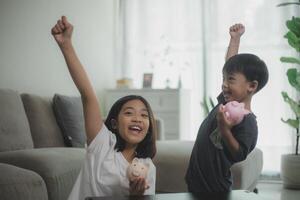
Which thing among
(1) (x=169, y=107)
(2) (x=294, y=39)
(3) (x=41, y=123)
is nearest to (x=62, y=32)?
(3) (x=41, y=123)

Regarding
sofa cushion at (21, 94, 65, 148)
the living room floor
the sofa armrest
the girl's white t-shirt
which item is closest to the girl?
the girl's white t-shirt

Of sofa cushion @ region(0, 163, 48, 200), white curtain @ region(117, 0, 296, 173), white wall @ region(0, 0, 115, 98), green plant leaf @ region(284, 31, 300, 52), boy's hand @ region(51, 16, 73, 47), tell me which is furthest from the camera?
white curtain @ region(117, 0, 296, 173)

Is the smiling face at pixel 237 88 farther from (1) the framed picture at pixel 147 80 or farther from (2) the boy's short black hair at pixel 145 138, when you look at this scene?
(1) the framed picture at pixel 147 80

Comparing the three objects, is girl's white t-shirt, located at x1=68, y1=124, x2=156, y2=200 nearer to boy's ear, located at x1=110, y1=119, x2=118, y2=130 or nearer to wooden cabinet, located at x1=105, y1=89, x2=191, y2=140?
boy's ear, located at x1=110, y1=119, x2=118, y2=130

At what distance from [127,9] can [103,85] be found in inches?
35.9

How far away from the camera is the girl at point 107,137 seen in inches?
45.9

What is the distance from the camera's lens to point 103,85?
476 centimetres

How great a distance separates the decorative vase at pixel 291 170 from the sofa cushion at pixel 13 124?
7.77ft

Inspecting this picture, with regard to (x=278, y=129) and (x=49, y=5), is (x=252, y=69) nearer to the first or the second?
(x=49, y=5)

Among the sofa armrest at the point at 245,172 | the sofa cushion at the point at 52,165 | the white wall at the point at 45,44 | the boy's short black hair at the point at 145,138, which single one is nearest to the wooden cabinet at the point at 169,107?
the white wall at the point at 45,44

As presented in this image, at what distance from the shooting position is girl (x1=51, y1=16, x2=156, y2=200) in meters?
1.17

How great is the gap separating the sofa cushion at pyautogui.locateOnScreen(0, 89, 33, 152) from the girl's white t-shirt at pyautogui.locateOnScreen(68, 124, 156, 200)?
1.35 m

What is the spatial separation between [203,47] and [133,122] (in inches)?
141

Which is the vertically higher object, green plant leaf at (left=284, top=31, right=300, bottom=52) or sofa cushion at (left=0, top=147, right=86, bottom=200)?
green plant leaf at (left=284, top=31, right=300, bottom=52)
